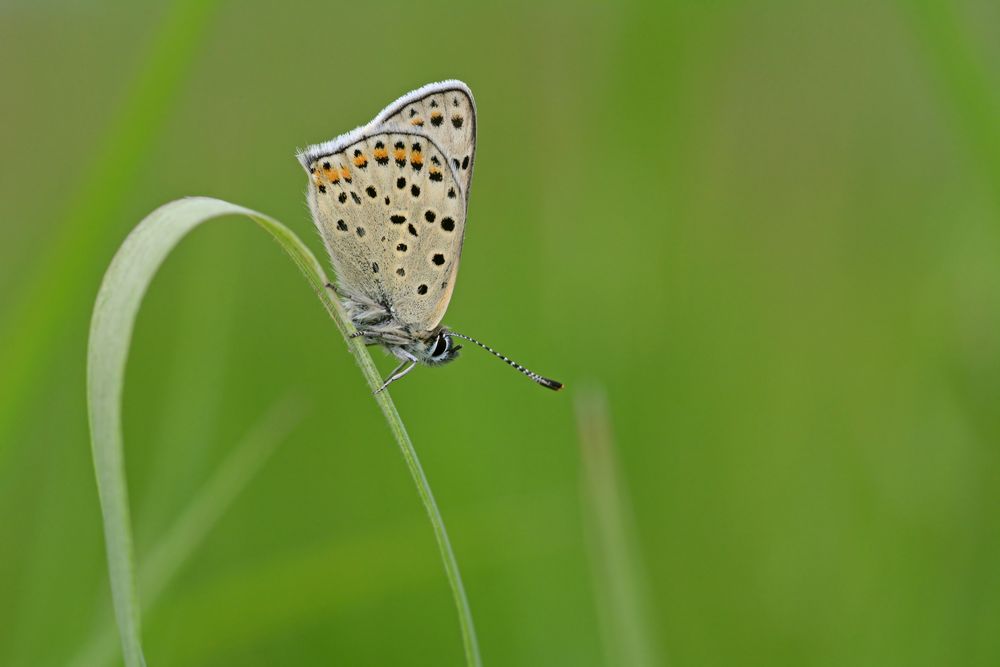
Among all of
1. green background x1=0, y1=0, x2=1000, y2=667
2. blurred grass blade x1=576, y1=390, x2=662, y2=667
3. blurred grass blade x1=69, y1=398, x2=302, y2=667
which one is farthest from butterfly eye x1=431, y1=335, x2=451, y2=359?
blurred grass blade x1=576, y1=390, x2=662, y2=667

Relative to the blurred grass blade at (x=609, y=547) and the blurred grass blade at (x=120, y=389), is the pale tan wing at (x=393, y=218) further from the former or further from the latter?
the blurred grass blade at (x=120, y=389)

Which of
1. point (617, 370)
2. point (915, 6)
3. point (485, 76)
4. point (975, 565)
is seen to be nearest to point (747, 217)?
point (485, 76)

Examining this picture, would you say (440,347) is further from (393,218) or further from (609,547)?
(609,547)

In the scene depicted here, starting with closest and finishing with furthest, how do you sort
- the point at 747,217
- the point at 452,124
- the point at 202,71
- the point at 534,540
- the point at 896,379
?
the point at 452,124
the point at 534,540
the point at 896,379
the point at 747,217
the point at 202,71

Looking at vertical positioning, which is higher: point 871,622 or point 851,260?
point 851,260

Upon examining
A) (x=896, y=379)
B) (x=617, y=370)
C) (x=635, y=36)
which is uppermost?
(x=635, y=36)

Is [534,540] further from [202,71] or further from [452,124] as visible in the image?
[202,71]

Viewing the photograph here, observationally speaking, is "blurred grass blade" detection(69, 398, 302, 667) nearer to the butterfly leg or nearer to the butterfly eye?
the butterfly leg
